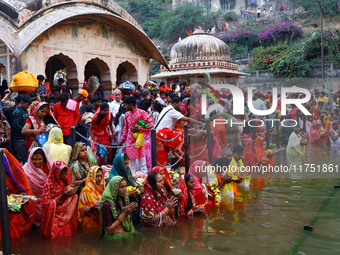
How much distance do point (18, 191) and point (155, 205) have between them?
1686 mm

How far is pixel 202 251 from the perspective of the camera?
466 centimetres

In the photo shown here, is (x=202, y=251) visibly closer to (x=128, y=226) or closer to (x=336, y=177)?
(x=128, y=226)

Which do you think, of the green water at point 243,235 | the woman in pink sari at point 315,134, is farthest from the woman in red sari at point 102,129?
the woman in pink sari at point 315,134

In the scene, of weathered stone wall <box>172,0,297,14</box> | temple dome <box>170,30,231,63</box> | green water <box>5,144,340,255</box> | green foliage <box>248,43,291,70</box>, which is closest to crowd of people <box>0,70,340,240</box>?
green water <box>5,144,340,255</box>

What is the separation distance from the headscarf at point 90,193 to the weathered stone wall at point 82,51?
5447 mm

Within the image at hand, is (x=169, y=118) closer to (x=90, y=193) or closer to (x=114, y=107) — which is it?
(x=114, y=107)

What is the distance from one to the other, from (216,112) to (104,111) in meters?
2.24

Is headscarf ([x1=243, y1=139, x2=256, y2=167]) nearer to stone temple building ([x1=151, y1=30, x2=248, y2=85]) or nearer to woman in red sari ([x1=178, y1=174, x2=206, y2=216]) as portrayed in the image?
woman in red sari ([x1=178, y1=174, x2=206, y2=216])

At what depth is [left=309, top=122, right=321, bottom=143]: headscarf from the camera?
9.24 meters

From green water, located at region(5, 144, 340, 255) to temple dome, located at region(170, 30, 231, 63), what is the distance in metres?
13.6

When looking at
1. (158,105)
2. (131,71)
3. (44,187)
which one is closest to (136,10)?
(131,71)

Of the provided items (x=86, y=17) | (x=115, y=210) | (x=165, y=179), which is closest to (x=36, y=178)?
(x=115, y=210)

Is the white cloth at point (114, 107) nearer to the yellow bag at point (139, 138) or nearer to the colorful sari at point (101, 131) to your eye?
the colorful sari at point (101, 131)

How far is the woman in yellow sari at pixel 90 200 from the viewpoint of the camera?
211 inches
